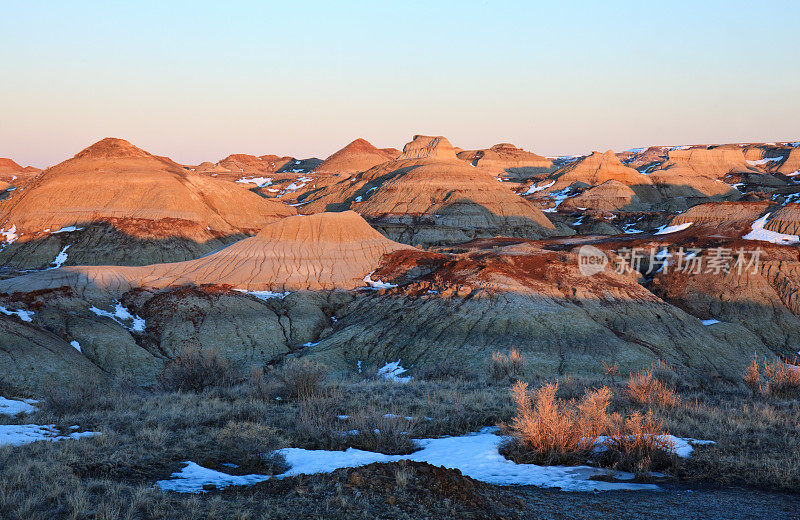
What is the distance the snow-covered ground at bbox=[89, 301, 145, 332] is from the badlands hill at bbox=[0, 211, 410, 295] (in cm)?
376

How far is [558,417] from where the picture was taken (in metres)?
10.4

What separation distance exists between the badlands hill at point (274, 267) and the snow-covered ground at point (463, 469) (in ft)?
130

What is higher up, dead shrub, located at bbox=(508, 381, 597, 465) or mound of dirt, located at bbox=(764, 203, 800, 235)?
mound of dirt, located at bbox=(764, 203, 800, 235)

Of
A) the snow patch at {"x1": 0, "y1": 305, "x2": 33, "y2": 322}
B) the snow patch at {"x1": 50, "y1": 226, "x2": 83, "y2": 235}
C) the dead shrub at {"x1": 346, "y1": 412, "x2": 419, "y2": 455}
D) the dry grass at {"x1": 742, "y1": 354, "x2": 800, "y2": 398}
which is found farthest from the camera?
the snow patch at {"x1": 50, "y1": 226, "x2": 83, "y2": 235}

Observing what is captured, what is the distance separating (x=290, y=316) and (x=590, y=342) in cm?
2130

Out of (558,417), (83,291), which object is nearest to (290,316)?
(83,291)

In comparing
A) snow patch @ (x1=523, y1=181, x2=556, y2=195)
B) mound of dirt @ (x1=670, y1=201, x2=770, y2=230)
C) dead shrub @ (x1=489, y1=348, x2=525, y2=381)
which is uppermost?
snow patch @ (x1=523, y1=181, x2=556, y2=195)

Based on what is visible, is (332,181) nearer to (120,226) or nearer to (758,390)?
(120,226)

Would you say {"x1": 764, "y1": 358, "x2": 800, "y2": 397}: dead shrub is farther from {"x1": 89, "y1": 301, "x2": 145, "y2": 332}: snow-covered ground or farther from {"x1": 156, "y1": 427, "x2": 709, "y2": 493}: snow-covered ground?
{"x1": 89, "y1": 301, "x2": 145, "y2": 332}: snow-covered ground

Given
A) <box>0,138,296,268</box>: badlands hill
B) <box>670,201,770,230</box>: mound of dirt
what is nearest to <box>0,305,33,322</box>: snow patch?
<box>0,138,296,268</box>: badlands hill

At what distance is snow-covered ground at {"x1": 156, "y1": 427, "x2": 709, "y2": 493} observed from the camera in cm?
860

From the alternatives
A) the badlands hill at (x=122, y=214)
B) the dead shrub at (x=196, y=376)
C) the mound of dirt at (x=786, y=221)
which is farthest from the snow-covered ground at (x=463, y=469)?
the badlands hill at (x=122, y=214)

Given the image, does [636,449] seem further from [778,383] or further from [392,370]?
[392,370]

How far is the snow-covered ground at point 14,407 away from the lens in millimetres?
15100
